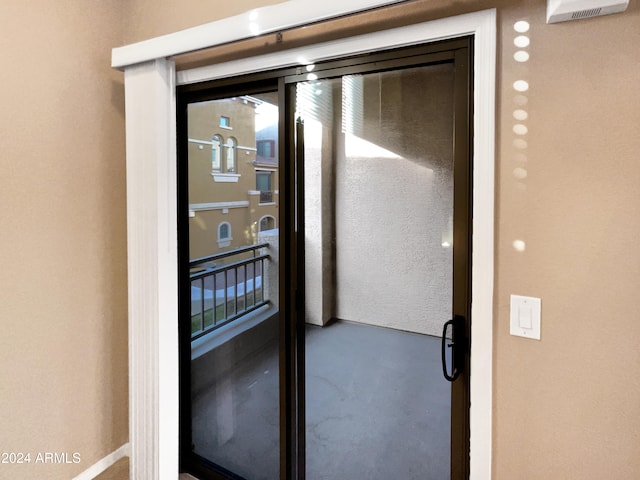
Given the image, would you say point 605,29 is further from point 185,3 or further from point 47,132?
point 47,132

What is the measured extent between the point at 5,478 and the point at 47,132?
4.80 feet

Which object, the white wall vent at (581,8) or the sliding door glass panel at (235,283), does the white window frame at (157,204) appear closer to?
the sliding door glass panel at (235,283)

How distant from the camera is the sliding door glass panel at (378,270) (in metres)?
1.36

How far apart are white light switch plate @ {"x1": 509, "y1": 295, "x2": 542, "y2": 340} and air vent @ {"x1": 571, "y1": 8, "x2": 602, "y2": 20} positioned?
0.79 metres

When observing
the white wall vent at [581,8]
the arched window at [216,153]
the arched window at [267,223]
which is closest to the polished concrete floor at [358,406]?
the arched window at [267,223]

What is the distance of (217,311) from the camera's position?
195 centimetres

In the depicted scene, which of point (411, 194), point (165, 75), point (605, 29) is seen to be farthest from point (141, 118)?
point (605, 29)

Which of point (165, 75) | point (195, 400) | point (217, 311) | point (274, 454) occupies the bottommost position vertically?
point (274, 454)

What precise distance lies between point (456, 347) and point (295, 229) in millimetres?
758

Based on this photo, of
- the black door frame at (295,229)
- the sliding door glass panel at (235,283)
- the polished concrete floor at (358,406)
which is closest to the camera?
the black door frame at (295,229)

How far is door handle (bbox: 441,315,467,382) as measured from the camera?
130 cm

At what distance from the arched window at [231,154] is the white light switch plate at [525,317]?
4.23 ft

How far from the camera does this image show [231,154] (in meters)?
Result: 1.82

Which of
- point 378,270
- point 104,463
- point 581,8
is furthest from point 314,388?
point 581,8
